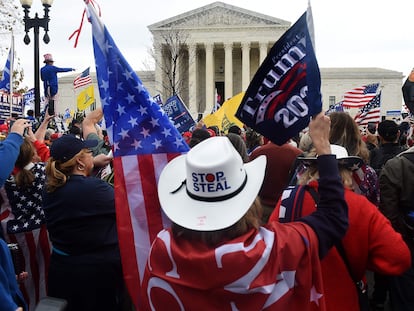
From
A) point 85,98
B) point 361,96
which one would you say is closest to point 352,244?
point 85,98

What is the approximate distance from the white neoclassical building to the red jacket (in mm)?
56067

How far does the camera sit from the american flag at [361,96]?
1423 cm

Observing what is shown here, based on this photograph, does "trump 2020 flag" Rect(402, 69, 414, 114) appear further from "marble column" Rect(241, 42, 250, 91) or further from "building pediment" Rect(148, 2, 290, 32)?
"building pediment" Rect(148, 2, 290, 32)

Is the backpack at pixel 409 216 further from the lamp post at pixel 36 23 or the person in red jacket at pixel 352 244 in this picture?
the lamp post at pixel 36 23

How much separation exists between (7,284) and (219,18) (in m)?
61.4

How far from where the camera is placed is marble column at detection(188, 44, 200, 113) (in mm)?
60125

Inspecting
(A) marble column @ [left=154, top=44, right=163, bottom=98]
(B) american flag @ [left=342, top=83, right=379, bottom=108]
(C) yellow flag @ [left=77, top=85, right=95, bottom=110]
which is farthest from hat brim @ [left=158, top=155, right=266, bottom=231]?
(A) marble column @ [left=154, top=44, right=163, bottom=98]

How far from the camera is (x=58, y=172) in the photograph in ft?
10.2

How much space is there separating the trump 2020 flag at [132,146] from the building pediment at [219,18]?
5926 cm

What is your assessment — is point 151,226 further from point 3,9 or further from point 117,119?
point 3,9

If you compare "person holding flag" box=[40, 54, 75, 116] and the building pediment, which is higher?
the building pediment

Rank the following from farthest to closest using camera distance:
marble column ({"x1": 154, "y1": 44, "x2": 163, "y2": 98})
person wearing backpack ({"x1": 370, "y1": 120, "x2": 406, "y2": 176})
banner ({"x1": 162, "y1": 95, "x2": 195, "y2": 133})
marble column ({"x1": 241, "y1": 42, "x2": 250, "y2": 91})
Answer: marble column ({"x1": 241, "y1": 42, "x2": 250, "y2": 91}) → marble column ({"x1": 154, "y1": 44, "x2": 163, "y2": 98}) → banner ({"x1": 162, "y1": 95, "x2": 195, "y2": 133}) → person wearing backpack ({"x1": 370, "y1": 120, "x2": 406, "y2": 176})

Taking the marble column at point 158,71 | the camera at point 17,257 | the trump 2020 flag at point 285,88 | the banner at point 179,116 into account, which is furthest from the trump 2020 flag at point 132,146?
the marble column at point 158,71

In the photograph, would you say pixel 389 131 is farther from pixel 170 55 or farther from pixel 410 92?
pixel 170 55
